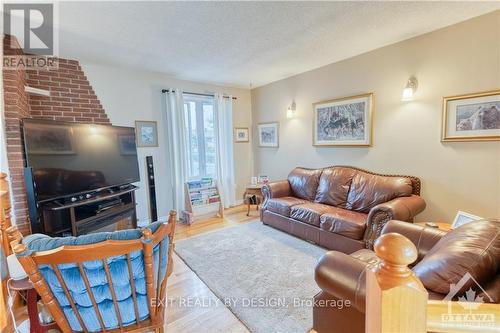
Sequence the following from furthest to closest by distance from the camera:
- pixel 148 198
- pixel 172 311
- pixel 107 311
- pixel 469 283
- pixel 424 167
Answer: pixel 148 198, pixel 424 167, pixel 172 311, pixel 107 311, pixel 469 283

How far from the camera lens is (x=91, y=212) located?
8.90 ft

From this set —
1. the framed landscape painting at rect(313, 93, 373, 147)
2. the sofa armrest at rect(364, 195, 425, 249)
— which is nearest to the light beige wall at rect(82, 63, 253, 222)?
the framed landscape painting at rect(313, 93, 373, 147)

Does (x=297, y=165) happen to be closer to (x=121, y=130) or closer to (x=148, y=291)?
(x=121, y=130)

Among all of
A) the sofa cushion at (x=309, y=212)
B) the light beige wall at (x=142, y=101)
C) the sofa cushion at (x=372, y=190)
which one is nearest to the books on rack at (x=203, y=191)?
the light beige wall at (x=142, y=101)

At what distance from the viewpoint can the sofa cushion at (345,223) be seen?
2580mm

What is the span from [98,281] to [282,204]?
8.74 feet

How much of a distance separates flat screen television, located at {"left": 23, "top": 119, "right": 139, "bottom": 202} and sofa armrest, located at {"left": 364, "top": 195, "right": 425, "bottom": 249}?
10.3 feet

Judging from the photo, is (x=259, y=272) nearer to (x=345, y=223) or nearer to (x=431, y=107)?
(x=345, y=223)

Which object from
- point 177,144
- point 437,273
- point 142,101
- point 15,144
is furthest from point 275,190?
point 15,144

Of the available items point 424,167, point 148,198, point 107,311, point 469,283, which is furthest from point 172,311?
point 424,167

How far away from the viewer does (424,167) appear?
279cm

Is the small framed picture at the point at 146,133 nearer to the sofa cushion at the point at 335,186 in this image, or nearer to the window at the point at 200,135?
the window at the point at 200,135

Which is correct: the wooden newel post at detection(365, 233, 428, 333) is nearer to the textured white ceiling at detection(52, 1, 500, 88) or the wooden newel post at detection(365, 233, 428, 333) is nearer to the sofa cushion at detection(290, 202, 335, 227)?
the textured white ceiling at detection(52, 1, 500, 88)

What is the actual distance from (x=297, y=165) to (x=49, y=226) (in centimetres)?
358
